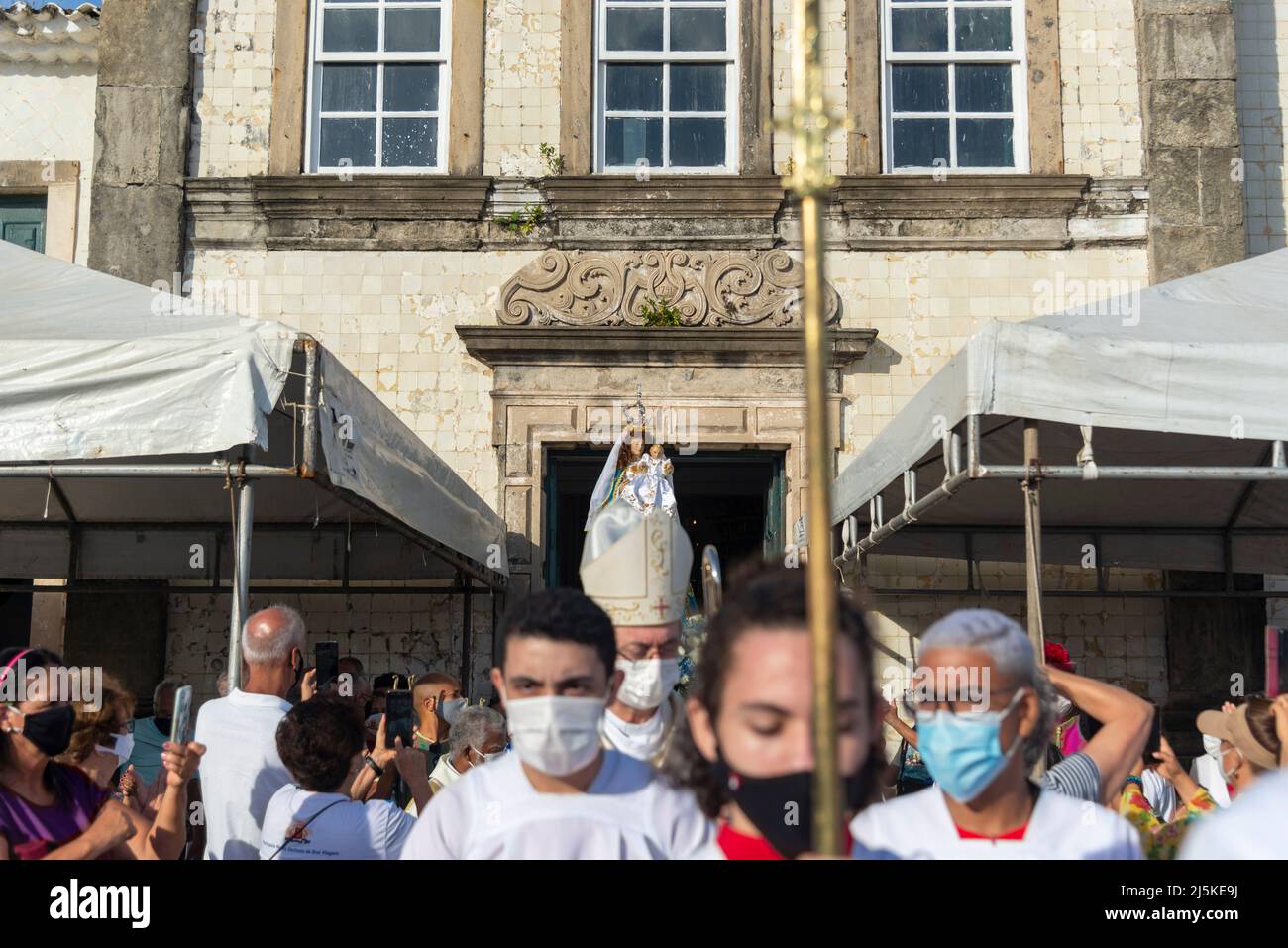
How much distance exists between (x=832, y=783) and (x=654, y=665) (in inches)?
85.2

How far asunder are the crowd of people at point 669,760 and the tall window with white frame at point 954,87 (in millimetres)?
6600

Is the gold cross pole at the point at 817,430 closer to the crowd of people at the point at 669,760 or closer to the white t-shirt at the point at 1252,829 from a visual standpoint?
the crowd of people at the point at 669,760

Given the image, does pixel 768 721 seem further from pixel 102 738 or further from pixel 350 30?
pixel 350 30

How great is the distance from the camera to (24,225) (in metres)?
10.8

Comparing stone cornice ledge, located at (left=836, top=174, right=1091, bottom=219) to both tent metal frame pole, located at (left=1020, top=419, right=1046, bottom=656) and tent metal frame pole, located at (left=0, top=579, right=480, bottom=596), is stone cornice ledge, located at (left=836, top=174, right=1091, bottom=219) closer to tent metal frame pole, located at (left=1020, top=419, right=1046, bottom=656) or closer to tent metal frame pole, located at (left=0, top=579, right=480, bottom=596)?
tent metal frame pole, located at (left=0, top=579, right=480, bottom=596)

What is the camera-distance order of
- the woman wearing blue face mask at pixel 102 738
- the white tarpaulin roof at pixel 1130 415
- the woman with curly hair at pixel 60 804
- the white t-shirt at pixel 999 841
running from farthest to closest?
the white tarpaulin roof at pixel 1130 415 → the woman wearing blue face mask at pixel 102 738 → the woman with curly hair at pixel 60 804 → the white t-shirt at pixel 999 841

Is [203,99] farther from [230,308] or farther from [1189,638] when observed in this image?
[1189,638]

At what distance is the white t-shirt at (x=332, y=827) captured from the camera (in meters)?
3.88

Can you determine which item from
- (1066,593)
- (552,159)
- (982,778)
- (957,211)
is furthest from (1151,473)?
(552,159)

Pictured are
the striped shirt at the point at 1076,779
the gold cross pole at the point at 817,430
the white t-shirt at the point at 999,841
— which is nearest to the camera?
the gold cross pole at the point at 817,430

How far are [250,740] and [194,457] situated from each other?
361 centimetres

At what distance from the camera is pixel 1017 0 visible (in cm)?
1036

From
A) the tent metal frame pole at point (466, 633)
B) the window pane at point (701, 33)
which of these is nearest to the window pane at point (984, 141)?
the window pane at point (701, 33)
